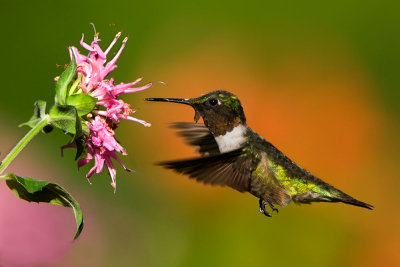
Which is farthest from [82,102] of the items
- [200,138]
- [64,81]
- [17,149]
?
[200,138]

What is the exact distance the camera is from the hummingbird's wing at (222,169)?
4.43 feet

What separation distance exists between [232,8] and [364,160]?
119 centimetres

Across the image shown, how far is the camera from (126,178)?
2859 millimetres

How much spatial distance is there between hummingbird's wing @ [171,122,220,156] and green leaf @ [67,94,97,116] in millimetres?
562

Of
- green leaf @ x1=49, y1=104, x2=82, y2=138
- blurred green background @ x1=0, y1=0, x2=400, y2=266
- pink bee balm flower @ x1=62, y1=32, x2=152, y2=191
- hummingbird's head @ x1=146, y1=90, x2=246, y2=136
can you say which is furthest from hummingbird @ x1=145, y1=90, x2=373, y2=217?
blurred green background @ x1=0, y1=0, x2=400, y2=266

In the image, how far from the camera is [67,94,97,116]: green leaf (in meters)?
1.11

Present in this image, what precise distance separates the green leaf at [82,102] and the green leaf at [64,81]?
0.01 metres

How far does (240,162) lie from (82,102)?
54cm

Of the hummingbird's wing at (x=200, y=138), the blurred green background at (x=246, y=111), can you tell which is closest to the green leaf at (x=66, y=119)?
the hummingbird's wing at (x=200, y=138)

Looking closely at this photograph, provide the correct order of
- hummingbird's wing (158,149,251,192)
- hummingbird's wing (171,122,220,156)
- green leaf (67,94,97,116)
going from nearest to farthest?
green leaf (67,94,97,116) < hummingbird's wing (158,149,251,192) < hummingbird's wing (171,122,220,156)

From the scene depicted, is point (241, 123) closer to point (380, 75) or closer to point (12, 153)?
point (12, 153)

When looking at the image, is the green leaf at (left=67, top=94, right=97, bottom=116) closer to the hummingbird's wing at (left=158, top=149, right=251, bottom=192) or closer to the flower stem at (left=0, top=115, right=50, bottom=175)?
the flower stem at (left=0, top=115, right=50, bottom=175)

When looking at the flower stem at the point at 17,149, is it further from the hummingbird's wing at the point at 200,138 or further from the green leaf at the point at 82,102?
the hummingbird's wing at the point at 200,138

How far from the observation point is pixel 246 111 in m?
3.12
